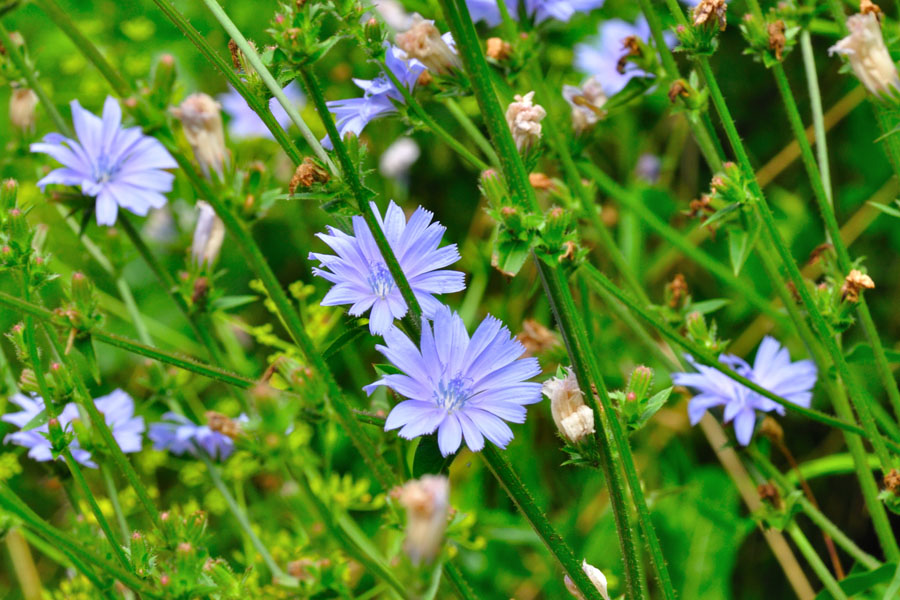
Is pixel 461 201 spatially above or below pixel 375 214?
above

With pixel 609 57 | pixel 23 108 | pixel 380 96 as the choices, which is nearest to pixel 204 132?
pixel 380 96

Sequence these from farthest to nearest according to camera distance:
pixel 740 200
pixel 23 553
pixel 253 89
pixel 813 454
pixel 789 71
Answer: pixel 789 71, pixel 813 454, pixel 23 553, pixel 740 200, pixel 253 89

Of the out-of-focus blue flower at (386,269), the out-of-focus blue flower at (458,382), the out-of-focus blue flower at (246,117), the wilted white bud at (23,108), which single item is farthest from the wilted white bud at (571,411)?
the out-of-focus blue flower at (246,117)

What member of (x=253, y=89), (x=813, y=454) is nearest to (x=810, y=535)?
(x=813, y=454)

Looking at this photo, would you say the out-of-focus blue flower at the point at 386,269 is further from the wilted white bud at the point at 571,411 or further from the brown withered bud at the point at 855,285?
the brown withered bud at the point at 855,285

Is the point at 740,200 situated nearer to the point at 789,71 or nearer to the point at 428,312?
the point at 428,312

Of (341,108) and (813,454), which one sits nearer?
(341,108)
